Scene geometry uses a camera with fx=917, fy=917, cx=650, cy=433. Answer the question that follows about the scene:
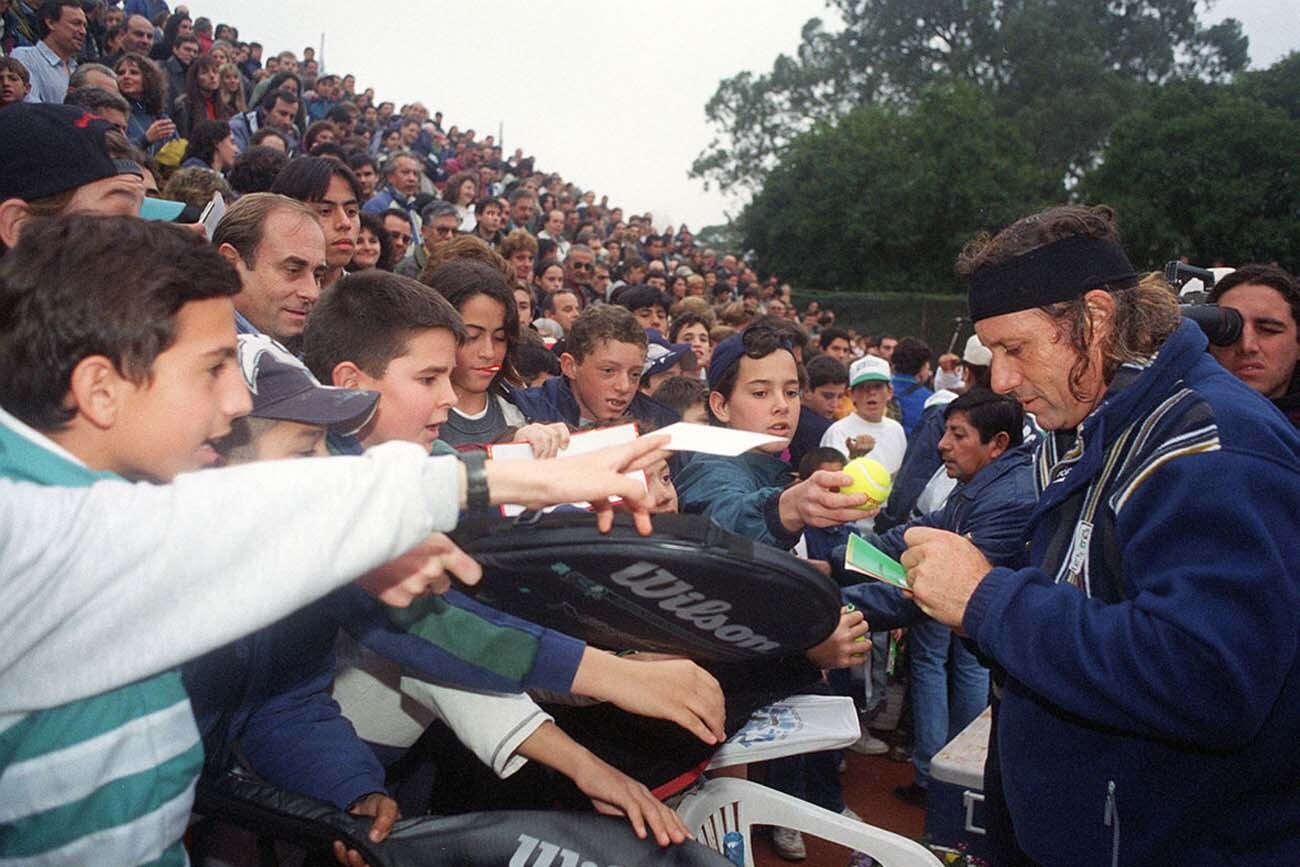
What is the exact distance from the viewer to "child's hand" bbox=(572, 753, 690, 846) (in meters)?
1.76

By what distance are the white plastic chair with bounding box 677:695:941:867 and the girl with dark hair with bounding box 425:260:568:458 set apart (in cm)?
161

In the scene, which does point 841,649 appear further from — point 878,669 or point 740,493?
point 878,669

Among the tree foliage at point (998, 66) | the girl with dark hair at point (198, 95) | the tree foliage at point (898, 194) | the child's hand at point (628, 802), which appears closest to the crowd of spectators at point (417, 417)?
the child's hand at point (628, 802)

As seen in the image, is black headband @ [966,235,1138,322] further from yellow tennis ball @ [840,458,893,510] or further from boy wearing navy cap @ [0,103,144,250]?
boy wearing navy cap @ [0,103,144,250]

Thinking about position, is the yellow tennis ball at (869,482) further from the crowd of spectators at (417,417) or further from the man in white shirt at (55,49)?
the man in white shirt at (55,49)

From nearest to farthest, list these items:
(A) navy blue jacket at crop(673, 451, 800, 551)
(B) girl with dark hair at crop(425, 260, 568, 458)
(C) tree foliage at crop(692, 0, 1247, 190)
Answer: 1. (A) navy blue jacket at crop(673, 451, 800, 551)
2. (B) girl with dark hair at crop(425, 260, 568, 458)
3. (C) tree foliage at crop(692, 0, 1247, 190)

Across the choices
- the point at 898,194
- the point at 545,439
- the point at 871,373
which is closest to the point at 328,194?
the point at 545,439

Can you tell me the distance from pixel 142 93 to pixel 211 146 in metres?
0.94

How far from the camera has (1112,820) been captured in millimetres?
1768

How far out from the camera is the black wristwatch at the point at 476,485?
1.24 m

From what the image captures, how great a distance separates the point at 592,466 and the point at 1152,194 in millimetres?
40114

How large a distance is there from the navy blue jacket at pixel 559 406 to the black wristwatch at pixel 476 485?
8.87 ft

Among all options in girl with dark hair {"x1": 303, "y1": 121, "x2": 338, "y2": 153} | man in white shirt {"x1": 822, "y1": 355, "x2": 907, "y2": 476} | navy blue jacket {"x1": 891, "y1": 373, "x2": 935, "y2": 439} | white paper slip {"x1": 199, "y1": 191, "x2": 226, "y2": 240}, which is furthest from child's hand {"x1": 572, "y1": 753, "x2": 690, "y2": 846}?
girl with dark hair {"x1": 303, "y1": 121, "x2": 338, "y2": 153}

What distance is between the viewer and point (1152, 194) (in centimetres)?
3522
